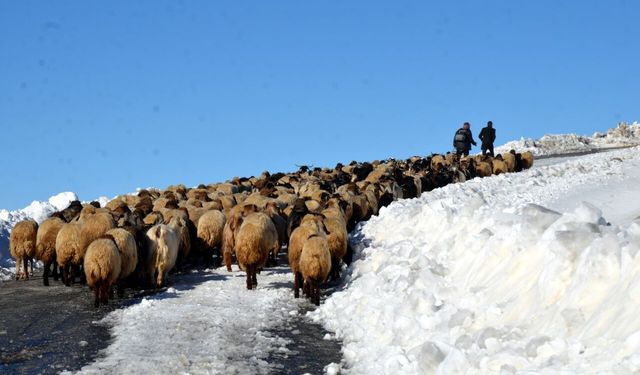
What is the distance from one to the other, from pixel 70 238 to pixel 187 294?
3.37 meters

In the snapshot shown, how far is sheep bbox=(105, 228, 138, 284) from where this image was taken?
13.2 m

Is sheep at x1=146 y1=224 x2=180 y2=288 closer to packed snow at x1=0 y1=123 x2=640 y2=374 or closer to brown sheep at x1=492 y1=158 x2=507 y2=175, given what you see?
packed snow at x1=0 y1=123 x2=640 y2=374

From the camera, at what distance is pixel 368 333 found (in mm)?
9633

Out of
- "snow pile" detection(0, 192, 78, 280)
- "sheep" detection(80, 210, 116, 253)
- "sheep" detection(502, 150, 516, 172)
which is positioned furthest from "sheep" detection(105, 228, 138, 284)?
"sheep" detection(502, 150, 516, 172)

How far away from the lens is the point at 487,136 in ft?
116

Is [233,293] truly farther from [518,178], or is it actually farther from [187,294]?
[518,178]

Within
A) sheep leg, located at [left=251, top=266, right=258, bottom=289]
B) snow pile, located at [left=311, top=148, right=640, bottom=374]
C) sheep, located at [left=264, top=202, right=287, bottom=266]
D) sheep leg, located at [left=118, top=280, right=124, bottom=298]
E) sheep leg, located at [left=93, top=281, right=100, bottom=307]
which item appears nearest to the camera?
snow pile, located at [left=311, top=148, right=640, bottom=374]

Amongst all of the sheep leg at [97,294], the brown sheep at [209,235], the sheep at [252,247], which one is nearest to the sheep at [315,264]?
the sheep at [252,247]

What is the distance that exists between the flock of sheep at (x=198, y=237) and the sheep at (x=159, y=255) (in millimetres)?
19

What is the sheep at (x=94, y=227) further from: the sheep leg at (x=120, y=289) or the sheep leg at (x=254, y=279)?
the sheep leg at (x=254, y=279)

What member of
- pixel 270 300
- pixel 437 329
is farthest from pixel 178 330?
pixel 437 329

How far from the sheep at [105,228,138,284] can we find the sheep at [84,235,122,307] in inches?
15.0

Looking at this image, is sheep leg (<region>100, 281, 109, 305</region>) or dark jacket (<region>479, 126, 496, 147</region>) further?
dark jacket (<region>479, 126, 496, 147</region>)

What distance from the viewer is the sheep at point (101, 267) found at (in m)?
12.6
